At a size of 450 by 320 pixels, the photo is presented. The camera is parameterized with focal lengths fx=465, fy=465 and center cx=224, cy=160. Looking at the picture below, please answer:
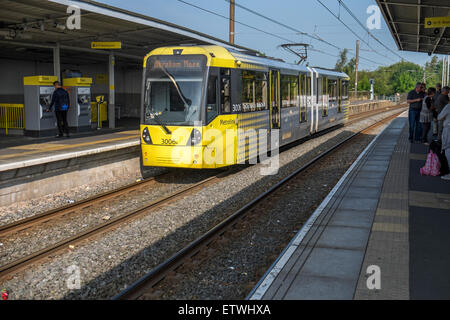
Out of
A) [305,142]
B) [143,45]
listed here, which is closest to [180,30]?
[143,45]

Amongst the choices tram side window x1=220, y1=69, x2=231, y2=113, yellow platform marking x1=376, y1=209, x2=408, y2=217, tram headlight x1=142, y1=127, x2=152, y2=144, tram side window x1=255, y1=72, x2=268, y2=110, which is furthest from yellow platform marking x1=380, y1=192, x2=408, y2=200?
tram headlight x1=142, y1=127, x2=152, y2=144

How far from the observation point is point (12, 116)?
1745 cm

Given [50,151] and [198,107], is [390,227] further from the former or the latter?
[50,151]

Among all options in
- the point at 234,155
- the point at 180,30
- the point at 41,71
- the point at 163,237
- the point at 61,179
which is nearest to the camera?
the point at 163,237

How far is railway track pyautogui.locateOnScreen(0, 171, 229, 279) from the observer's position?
20.3 feet

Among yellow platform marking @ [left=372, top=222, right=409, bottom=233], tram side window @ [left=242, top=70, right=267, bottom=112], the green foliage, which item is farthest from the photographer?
the green foliage

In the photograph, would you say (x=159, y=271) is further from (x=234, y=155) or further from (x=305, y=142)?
(x=305, y=142)

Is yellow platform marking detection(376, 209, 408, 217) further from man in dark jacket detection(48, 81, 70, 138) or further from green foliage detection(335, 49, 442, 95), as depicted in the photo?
green foliage detection(335, 49, 442, 95)

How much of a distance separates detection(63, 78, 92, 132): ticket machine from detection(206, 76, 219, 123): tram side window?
8.07 meters

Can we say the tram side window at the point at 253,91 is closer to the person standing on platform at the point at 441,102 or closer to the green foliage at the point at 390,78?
the person standing on platform at the point at 441,102

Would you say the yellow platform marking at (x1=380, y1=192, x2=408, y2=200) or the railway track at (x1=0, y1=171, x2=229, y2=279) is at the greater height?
the yellow platform marking at (x1=380, y1=192, x2=408, y2=200)

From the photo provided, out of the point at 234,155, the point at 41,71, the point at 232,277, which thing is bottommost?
the point at 232,277

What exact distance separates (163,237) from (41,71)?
22.7 metres

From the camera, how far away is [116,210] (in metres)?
9.06
